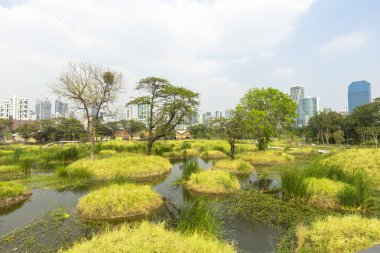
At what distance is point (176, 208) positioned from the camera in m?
10.7

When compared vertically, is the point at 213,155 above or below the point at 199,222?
below

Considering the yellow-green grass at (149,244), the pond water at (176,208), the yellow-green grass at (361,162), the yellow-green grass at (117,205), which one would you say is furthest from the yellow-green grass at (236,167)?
the yellow-green grass at (149,244)

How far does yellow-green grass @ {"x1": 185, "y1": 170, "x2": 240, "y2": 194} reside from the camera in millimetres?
13117

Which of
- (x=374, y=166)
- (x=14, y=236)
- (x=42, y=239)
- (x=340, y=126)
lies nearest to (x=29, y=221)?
(x=14, y=236)

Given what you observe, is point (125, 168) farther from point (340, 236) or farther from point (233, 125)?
point (340, 236)

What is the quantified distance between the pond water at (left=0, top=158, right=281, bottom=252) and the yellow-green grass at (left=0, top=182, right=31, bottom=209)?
1.50 feet

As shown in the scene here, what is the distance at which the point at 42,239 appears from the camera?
748 centimetres

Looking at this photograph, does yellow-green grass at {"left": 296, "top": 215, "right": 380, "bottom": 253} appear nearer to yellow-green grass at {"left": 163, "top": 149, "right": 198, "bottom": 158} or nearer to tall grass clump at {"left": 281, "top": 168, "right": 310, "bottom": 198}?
tall grass clump at {"left": 281, "top": 168, "right": 310, "bottom": 198}

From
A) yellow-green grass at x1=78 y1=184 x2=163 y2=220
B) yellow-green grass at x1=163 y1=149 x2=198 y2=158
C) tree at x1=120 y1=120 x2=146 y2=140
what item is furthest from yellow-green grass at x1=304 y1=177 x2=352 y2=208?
tree at x1=120 y1=120 x2=146 y2=140

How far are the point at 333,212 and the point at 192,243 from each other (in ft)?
24.0

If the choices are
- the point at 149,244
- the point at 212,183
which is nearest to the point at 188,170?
the point at 212,183

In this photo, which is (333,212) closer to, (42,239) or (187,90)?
(42,239)

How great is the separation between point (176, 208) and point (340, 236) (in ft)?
21.5

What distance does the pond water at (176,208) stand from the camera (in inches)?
296
